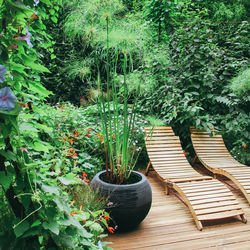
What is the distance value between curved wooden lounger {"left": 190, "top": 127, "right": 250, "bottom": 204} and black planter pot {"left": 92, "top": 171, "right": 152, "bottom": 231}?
1678 mm

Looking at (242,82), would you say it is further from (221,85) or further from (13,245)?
(13,245)

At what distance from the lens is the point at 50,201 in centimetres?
105

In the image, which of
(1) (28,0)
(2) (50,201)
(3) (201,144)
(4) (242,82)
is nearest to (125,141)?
(2) (50,201)

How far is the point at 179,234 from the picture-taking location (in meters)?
2.68

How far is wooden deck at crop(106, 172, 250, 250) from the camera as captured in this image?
8.13 ft

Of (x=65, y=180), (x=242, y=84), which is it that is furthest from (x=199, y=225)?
(x=242, y=84)

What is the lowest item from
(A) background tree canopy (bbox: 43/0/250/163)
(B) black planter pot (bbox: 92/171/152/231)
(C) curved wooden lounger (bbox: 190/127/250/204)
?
(C) curved wooden lounger (bbox: 190/127/250/204)

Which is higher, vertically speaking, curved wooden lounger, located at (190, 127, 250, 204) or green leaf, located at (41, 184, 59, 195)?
green leaf, located at (41, 184, 59, 195)

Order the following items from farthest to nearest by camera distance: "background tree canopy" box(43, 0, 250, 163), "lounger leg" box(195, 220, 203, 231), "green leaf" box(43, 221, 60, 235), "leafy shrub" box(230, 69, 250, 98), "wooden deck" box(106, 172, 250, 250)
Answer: "background tree canopy" box(43, 0, 250, 163)
"leafy shrub" box(230, 69, 250, 98)
"lounger leg" box(195, 220, 203, 231)
"wooden deck" box(106, 172, 250, 250)
"green leaf" box(43, 221, 60, 235)

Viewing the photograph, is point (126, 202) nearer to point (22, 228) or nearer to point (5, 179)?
point (22, 228)

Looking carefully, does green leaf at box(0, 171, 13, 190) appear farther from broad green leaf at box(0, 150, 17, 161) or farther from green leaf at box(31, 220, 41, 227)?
green leaf at box(31, 220, 41, 227)

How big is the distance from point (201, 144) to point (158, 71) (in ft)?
6.33

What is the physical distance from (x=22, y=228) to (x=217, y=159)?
4047 millimetres

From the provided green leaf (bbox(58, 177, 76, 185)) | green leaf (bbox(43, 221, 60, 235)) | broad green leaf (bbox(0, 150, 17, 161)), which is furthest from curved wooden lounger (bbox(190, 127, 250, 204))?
broad green leaf (bbox(0, 150, 17, 161))
